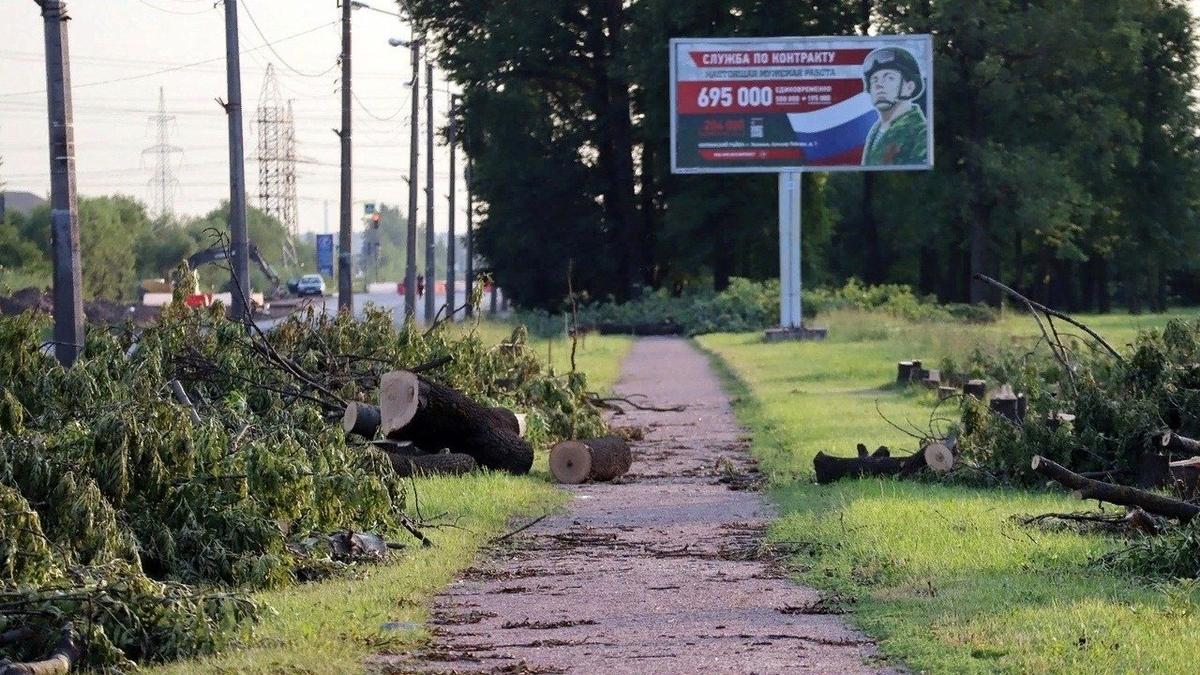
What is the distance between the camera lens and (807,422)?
70.4 feet

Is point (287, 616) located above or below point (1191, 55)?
below

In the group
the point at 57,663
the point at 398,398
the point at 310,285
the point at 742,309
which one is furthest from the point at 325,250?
the point at 57,663

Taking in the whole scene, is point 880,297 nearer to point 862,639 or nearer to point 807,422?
point 807,422

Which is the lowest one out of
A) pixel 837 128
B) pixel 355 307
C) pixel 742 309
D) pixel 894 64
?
pixel 355 307

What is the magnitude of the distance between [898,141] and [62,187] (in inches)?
1092

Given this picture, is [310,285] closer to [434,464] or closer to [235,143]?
[235,143]

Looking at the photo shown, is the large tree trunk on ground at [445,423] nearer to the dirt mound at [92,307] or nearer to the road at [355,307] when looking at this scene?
the road at [355,307]

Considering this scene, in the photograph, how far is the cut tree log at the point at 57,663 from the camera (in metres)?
7.50

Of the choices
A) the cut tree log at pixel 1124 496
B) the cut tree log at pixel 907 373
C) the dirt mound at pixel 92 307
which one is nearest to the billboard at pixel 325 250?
the dirt mound at pixel 92 307

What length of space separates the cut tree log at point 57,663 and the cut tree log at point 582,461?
327 inches

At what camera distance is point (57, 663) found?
769 centimetres

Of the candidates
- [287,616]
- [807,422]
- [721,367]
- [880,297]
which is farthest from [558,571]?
[880,297]

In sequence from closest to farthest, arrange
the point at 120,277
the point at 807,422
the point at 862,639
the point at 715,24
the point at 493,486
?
the point at 862,639, the point at 493,486, the point at 807,422, the point at 715,24, the point at 120,277

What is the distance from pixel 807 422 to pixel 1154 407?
315 inches
